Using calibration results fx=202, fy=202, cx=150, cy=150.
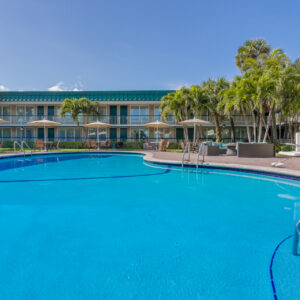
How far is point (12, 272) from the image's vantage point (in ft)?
7.61

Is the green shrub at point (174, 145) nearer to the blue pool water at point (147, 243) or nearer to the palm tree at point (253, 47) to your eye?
the palm tree at point (253, 47)

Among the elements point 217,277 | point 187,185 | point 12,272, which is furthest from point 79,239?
point 187,185

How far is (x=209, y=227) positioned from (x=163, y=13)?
17538 mm

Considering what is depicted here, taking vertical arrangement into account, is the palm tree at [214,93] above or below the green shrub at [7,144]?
above

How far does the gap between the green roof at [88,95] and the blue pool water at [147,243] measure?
62.6 feet

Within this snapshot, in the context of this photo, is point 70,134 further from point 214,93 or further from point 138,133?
point 214,93

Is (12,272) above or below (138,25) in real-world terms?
below

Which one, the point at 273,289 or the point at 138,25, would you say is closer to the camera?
the point at 273,289

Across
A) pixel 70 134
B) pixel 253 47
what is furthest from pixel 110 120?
pixel 253 47

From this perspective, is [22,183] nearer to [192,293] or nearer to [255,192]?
[192,293]

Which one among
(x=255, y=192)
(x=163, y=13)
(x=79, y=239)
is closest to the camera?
(x=79, y=239)

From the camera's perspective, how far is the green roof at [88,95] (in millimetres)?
23703

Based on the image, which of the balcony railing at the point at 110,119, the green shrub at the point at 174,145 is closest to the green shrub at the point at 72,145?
the balcony railing at the point at 110,119

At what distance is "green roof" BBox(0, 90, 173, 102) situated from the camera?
23.7 m
